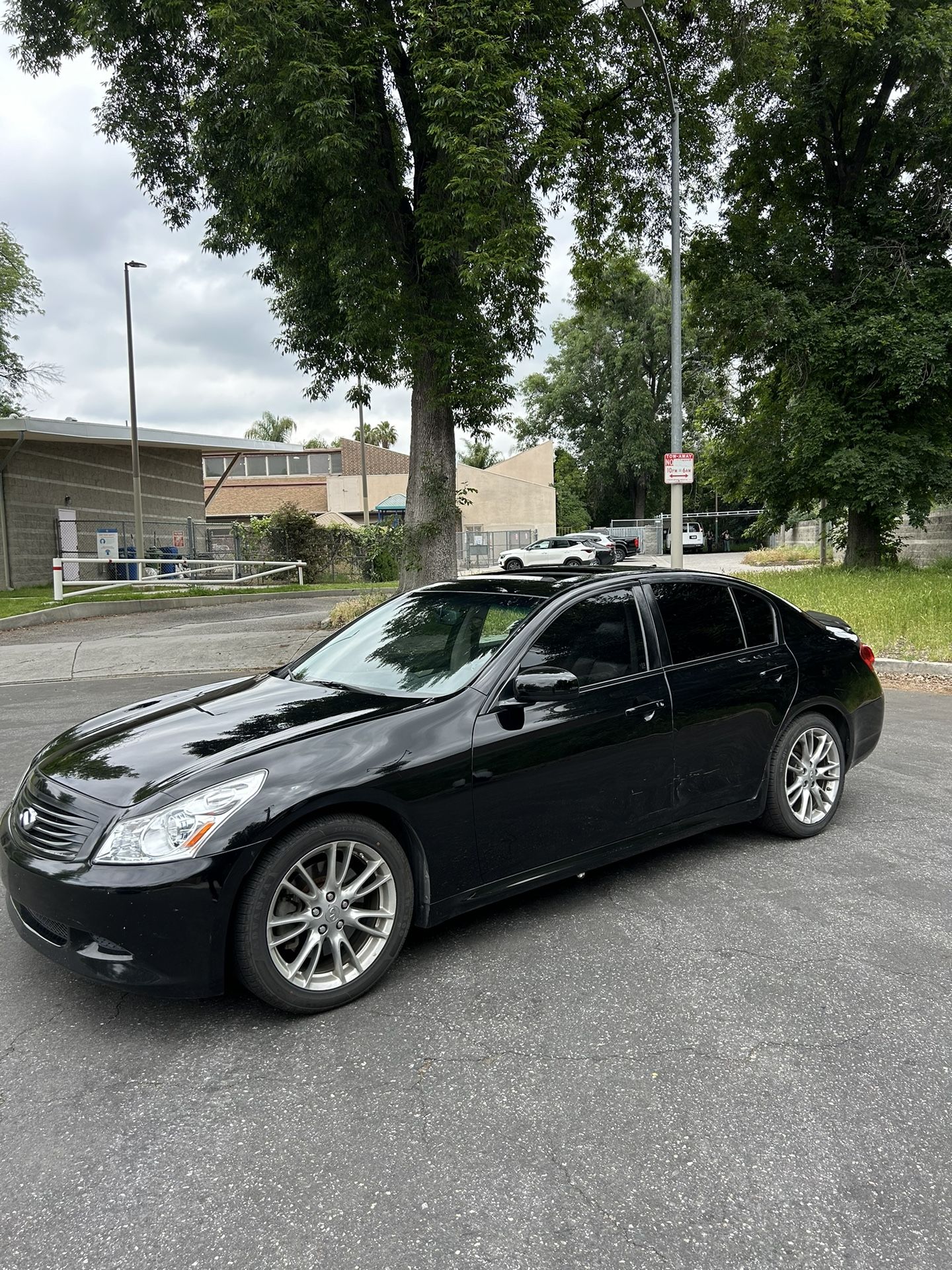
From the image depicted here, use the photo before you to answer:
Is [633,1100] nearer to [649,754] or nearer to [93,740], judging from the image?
[649,754]

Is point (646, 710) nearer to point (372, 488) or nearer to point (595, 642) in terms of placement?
point (595, 642)

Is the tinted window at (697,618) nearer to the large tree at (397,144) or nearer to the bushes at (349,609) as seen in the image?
the large tree at (397,144)

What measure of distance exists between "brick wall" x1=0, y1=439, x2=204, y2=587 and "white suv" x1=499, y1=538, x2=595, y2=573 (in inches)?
535

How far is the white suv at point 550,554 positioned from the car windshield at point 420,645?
31.7 m

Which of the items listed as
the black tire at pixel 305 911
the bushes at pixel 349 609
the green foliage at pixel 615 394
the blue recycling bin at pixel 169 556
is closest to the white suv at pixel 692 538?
the green foliage at pixel 615 394

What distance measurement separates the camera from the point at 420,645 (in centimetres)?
412

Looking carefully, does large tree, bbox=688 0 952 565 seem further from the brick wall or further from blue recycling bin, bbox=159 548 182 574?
the brick wall

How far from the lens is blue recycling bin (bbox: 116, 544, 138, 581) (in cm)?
2691

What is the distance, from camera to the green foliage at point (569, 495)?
61.6 meters

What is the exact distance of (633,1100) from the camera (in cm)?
252

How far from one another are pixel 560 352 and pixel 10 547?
1848 inches

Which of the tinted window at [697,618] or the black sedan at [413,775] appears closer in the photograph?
the black sedan at [413,775]

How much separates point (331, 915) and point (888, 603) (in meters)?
12.4

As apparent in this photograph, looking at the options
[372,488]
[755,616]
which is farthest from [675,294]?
[372,488]
